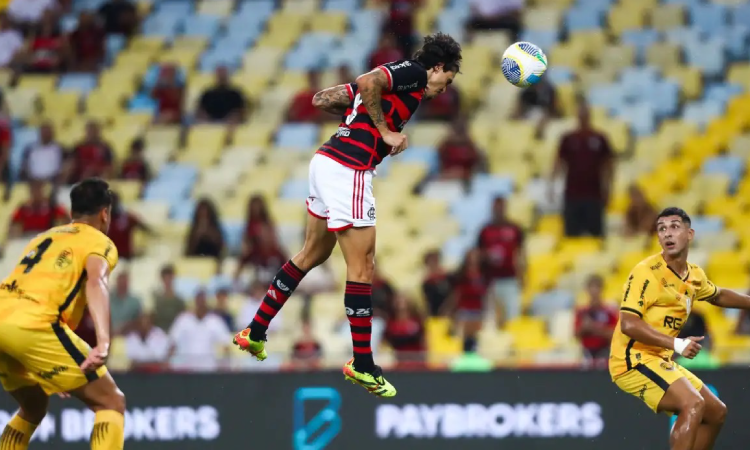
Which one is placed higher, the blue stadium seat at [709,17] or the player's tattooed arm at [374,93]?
the blue stadium seat at [709,17]

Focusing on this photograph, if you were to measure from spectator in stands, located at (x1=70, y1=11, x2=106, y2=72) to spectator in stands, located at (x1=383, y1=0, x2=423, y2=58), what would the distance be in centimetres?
448

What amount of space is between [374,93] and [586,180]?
7.33 m

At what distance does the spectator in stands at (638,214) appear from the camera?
15.2 meters

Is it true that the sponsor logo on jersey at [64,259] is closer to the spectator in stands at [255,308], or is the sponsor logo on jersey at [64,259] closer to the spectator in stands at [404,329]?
the spectator in stands at [404,329]

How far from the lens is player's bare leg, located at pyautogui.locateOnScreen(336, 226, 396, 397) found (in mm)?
8930

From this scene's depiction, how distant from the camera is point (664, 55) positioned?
17.5m

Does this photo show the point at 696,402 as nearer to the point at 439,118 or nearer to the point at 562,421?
the point at 562,421

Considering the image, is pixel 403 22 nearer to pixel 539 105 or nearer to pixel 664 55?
pixel 539 105

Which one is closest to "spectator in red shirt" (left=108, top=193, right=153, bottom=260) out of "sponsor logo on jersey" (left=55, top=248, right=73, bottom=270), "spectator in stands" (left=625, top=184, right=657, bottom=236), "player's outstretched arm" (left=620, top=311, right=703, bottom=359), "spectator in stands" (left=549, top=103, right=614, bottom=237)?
"spectator in stands" (left=549, top=103, right=614, bottom=237)

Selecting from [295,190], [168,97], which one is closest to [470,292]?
[295,190]

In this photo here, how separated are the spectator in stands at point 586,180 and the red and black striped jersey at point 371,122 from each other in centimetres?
684

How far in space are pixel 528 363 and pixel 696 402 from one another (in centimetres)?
251

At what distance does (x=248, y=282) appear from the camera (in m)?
15.3

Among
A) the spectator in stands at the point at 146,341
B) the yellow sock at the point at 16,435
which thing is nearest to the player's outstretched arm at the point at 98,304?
the yellow sock at the point at 16,435
